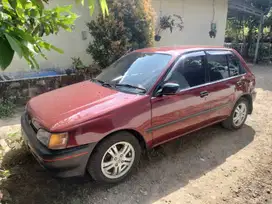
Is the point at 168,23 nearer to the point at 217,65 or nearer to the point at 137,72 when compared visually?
the point at 217,65

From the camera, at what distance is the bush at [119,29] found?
244 inches

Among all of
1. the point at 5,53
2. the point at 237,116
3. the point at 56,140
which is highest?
the point at 5,53

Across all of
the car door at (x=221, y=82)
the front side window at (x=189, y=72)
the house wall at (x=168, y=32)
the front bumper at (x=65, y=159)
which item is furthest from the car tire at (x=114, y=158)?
the house wall at (x=168, y=32)

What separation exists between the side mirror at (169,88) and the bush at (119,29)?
3440mm

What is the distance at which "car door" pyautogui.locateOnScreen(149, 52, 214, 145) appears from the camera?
310cm

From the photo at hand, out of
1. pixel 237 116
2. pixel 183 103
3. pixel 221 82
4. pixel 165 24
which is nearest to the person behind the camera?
pixel 183 103

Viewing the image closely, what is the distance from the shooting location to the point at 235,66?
4.20 m

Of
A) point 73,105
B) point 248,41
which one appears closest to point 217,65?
point 73,105

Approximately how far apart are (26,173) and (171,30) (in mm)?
7355

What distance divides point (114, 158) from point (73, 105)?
81 cm

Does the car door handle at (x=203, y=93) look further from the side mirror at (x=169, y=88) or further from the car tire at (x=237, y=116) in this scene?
the car tire at (x=237, y=116)

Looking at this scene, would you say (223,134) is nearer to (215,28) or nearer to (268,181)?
(268,181)

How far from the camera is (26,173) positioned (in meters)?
3.03

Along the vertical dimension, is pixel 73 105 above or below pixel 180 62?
below
